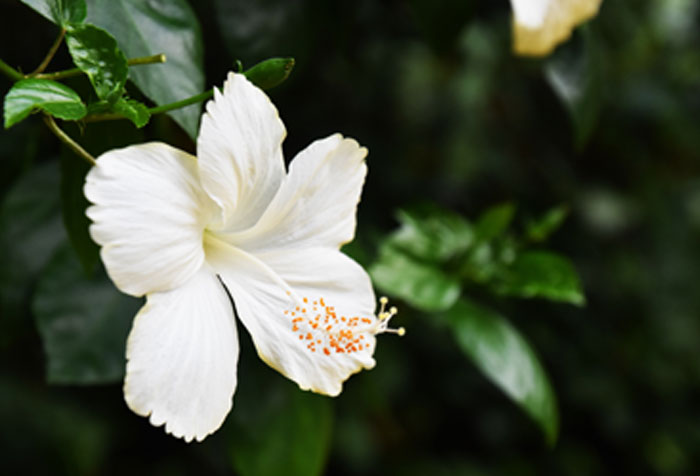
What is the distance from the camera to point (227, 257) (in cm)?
52

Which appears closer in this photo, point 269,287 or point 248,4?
point 269,287

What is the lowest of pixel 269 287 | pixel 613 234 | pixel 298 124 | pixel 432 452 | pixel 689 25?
pixel 432 452

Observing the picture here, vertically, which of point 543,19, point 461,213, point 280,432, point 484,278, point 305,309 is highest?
point 543,19

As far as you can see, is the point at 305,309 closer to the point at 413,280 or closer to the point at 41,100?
the point at 41,100

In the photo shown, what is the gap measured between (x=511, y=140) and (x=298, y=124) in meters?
0.80

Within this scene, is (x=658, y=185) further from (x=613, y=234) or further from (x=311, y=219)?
(x=311, y=219)

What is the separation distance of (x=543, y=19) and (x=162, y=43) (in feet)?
1.19

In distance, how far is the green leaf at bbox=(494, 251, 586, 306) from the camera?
81 cm

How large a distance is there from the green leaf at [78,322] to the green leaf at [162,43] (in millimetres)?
297

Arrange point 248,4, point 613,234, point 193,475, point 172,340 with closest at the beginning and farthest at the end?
1. point 172,340
2. point 248,4
3. point 193,475
4. point 613,234

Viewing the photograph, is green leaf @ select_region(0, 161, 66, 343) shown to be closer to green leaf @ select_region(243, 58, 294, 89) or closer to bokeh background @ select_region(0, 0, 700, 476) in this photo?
bokeh background @ select_region(0, 0, 700, 476)

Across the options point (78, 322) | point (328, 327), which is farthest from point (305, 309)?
point (78, 322)

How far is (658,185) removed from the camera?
1.80 m

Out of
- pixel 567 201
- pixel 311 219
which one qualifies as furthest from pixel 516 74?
pixel 311 219
